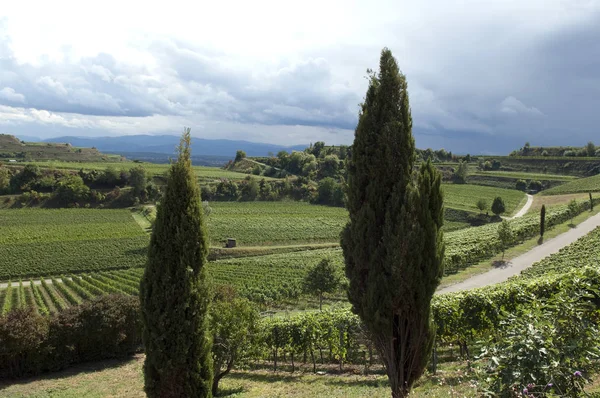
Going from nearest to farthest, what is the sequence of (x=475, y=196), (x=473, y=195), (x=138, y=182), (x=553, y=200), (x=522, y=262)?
(x=522, y=262)
(x=553, y=200)
(x=475, y=196)
(x=473, y=195)
(x=138, y=182)

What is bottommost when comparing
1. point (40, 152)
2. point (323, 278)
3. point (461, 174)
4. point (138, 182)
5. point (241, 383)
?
point (241, 383)

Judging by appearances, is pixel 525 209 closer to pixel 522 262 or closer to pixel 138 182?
pixel 522 262

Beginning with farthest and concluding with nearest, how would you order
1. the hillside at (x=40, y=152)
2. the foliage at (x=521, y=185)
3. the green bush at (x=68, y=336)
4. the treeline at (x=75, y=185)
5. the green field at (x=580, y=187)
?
the hillside at (x=40, y=152)
the foliage at (x=521, y=185)
the treeline at (x=75, y=185)
the green field at (x=580, y=187)
the green bush at (x=68, y=336)

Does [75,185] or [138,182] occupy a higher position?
[138,182]

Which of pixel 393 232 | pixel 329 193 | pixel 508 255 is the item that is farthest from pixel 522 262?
pixel 329 193

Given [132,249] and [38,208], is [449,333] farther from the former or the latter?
[38,208]

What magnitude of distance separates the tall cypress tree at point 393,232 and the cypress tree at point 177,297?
12.9 feet

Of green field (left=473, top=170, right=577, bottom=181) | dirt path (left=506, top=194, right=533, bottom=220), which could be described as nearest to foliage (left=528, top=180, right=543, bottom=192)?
green field (left=473, top=170, right=577, bottom=181)

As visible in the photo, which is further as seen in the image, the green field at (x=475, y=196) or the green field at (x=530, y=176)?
the green field at (x=530, y=176)

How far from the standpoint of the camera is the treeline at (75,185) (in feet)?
303

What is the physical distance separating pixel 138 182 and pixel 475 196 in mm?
85783

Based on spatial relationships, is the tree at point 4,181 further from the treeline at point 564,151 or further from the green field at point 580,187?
the treeline at point 564,151

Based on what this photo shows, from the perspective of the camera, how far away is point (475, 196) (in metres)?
96.1

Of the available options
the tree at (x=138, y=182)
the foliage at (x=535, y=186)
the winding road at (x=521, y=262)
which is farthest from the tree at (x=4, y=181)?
the foliage at (x=535, y=186)
